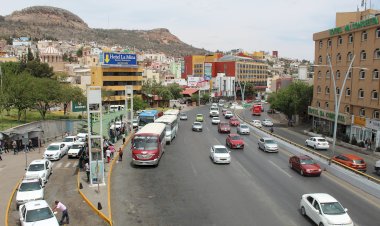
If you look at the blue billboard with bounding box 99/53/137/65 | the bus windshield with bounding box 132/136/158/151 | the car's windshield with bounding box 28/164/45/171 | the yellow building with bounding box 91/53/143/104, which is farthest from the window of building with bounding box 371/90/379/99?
the blue billboard with bounding box 99/53/137/65

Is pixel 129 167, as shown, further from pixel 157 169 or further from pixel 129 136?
pixel 129 136

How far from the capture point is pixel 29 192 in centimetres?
2117

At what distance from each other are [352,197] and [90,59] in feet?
478

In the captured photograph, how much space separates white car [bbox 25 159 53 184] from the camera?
25188 millimetres

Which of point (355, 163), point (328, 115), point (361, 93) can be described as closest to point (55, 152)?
point (355, 163)

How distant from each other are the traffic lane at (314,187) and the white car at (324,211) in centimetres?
152

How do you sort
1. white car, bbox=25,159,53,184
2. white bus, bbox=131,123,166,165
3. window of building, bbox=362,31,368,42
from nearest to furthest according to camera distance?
white car, bbox=25,159,53,184 < white bus, bbox=131,123,166,165 < window of building, bbox=362,31,368,42

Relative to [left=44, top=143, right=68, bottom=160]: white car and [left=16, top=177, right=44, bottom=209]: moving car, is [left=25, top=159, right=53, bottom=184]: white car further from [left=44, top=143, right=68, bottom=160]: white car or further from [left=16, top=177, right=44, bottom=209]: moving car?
[left=44, top=143, right=68, bottom=160]: white car

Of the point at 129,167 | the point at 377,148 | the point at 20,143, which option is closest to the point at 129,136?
the point at 20,143

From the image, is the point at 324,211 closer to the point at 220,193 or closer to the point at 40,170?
the point at 220,193

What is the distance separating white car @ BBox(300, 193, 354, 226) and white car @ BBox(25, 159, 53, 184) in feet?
56.8

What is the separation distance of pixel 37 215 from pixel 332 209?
13.8 m

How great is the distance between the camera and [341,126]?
5278cm

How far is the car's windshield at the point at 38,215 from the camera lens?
667 inches
